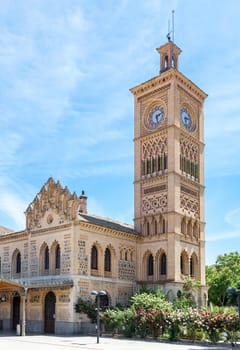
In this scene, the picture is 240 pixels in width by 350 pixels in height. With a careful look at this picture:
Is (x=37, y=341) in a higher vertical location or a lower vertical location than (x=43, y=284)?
lower

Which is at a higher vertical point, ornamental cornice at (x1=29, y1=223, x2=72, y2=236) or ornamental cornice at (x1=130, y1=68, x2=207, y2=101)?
ornamental cornice at (x1=130, y1=68, x2=207, y2=101)

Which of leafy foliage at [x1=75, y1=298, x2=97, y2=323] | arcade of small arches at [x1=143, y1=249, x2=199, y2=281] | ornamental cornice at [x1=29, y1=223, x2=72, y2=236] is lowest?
leafy foliage at [x1=75, y1=298, x2=97, y2=323]

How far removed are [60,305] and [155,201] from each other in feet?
38.0

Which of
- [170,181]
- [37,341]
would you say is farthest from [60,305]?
[170,181]

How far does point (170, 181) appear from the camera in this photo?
39.4 metres

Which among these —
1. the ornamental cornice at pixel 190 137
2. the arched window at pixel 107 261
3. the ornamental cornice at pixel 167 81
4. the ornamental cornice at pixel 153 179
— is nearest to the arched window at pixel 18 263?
the arched window at pixel 107 261

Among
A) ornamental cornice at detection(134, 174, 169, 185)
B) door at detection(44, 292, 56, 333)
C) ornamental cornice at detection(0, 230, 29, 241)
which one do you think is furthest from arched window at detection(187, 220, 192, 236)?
ornamental cornice at detection(0, 230, 29, 241)

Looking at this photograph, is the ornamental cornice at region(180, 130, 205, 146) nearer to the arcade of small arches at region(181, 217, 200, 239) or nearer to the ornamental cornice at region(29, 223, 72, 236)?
the arcade of small arches at region(181, 217, 200, 239)

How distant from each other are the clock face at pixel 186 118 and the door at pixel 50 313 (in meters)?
18.2

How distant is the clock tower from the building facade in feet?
0.27

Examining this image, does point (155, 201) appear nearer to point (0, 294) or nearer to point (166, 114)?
point (166, 114)

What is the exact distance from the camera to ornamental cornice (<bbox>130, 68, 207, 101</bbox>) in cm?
4138

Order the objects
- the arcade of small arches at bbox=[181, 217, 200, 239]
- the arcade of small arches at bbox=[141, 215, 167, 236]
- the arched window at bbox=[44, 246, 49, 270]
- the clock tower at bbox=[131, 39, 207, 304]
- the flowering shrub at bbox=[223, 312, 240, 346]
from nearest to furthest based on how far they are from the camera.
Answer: the flowering shrub at bbox=[223, 312, 240, 346] → the arched window at bbox=[44, 246, 49, 270] → the clock tower at bbox=[131, 39, 207, 304] → the arcade of small arches at bbox=[141, 215, 167, 236] → the arcade of small arches at bbox=[181, 217, 200, 239]

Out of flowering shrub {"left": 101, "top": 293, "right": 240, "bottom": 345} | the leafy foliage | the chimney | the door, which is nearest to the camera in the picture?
flowering shrub {"left": 101, "top": 293, "right": 240, "bottom": 345}
